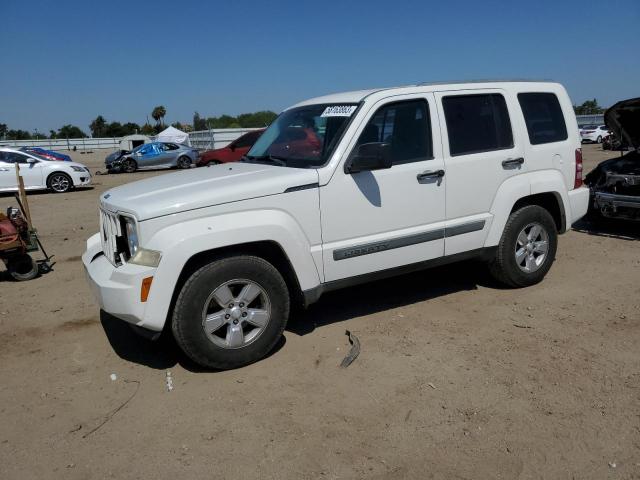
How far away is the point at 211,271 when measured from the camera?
370cm

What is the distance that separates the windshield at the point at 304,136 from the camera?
431 cm

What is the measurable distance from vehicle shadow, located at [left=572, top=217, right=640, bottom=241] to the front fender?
569 centimetres

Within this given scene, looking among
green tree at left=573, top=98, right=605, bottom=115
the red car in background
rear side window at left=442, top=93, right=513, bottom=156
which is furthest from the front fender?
green tree at left=573, top=98, right=605, bottom=115

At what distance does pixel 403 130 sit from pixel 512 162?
48.1 inches

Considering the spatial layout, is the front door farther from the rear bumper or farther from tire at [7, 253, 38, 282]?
tire at [7, 253, 38, 282]

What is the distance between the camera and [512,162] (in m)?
5.02

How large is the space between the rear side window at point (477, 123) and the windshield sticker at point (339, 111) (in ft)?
2.91

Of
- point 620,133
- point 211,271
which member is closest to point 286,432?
point 211,271

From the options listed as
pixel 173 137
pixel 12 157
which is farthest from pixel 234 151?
pixel 173 137

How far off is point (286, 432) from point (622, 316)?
3.27 meters

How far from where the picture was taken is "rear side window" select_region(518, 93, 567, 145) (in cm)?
521

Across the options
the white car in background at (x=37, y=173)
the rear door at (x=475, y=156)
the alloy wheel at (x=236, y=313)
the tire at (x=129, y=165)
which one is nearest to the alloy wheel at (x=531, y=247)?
the rear door at (x=475, y=156)

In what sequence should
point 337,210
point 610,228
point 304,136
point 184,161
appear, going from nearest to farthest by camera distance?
point 337,210 < point 304,136 < point 610,228 < point 184,161

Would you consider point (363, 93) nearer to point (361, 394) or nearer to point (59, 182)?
point (361, 394)
